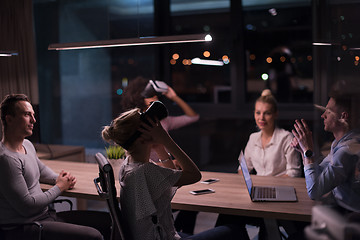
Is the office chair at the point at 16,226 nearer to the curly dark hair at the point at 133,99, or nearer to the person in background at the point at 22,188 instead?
the person in background at the point at 22,188

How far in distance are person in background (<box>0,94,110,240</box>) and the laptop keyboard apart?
955 mm

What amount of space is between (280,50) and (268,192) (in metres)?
3.33

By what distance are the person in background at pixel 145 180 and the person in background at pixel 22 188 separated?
587 mm

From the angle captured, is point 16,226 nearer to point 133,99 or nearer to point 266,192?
point 266,192

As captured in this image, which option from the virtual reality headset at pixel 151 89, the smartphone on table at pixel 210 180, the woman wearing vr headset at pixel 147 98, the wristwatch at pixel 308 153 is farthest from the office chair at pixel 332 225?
the virtual reality headset at pixel 151 89

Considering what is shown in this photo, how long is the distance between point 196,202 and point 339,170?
67.2 inches

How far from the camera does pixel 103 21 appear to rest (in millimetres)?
5805

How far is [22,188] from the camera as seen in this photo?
239 cm

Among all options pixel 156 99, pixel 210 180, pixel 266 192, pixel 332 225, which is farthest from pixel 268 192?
pixel 332 225

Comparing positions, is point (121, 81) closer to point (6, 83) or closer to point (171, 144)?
point (6, 83)

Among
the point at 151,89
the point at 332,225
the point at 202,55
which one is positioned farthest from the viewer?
the point at 202,55

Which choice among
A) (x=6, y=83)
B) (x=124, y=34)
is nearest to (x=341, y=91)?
(x=6, y=83)

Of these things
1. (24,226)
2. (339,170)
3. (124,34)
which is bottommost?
(24,226)

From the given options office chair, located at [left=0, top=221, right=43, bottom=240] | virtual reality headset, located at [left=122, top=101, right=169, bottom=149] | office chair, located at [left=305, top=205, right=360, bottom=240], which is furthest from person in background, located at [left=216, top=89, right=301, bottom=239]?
office chair, located at [left=305, top=205, right=360, bottom=240]
